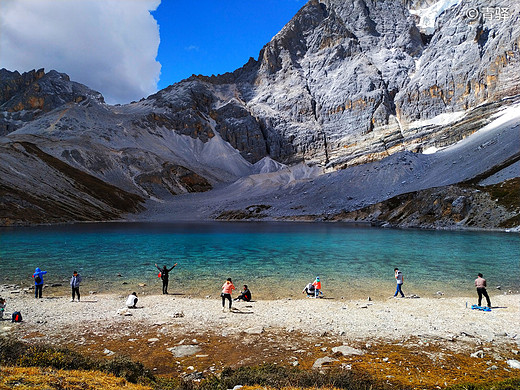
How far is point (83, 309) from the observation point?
63.5 feet

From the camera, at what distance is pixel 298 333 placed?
15.3m

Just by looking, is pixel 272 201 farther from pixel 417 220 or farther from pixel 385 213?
pixel 417 220

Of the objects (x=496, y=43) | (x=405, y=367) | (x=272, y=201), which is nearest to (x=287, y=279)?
(x=405, y=367)

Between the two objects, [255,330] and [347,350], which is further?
[255,330]

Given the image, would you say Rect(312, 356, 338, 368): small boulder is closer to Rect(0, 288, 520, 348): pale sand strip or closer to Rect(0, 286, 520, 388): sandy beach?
Rect(0, 286, 520, 388): sandy beach

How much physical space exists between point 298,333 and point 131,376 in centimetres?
786

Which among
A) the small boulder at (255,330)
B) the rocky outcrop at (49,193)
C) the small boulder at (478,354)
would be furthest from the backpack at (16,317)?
the rocky outcrop at (49,193)

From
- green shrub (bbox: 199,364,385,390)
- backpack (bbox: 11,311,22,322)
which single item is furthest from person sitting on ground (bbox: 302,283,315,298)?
backpack (bbox: 11,311,22,322)

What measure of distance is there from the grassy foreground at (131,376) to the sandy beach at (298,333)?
1.45m

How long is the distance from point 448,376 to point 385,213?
96.9 metres

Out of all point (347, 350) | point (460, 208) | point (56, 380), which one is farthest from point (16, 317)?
point (460, 208)

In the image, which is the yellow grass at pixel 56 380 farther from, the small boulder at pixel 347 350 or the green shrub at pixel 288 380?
the small boulder at pixel 347 350

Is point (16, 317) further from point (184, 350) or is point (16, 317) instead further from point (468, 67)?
point (468, 67)

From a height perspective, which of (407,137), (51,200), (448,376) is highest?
(407,137)
